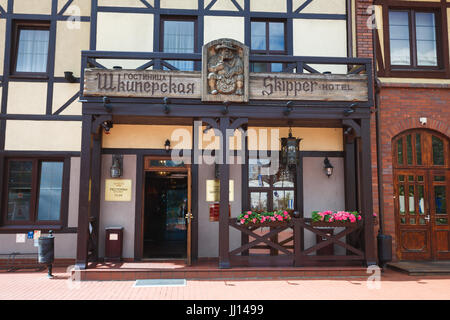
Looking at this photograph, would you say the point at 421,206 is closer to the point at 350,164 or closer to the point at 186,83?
the point at 350,164

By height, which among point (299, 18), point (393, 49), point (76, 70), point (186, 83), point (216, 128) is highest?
point (299, 18)

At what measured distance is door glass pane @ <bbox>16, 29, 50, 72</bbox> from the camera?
877cm

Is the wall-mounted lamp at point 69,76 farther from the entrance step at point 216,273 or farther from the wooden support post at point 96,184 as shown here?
the entrance step at point 216,273

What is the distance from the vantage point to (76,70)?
341 inches

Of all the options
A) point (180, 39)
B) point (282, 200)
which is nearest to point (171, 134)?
point (180, 39)

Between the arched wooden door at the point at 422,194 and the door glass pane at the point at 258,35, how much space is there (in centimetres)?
403

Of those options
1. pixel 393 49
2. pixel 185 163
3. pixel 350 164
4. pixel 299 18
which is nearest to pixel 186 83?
pixel 185 163

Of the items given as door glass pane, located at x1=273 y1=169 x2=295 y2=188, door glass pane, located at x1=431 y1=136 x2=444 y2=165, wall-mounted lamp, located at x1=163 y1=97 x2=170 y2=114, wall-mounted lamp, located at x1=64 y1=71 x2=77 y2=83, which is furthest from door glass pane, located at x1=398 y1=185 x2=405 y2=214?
wall-mounted lamp, located at x1=64 y1=71 x2=77 y2=83

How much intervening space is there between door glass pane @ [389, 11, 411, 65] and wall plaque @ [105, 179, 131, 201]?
722 centimetres

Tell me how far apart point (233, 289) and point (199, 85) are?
4.01 m

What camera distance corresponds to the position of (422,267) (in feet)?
25.1

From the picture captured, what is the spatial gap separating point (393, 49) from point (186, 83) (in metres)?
5.42

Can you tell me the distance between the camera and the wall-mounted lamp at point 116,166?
830 cm

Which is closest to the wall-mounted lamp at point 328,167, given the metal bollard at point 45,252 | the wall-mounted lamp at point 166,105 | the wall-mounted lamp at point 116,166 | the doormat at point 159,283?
the wall-mounted lamp at point 166,105
